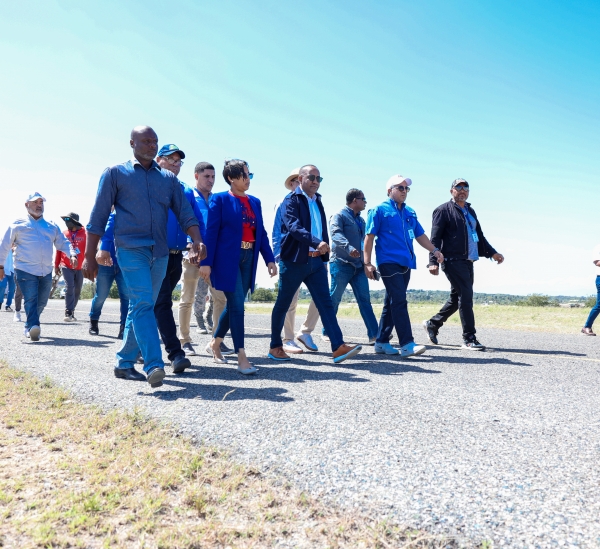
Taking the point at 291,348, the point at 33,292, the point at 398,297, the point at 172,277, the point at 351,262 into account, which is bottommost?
the point at 291,348

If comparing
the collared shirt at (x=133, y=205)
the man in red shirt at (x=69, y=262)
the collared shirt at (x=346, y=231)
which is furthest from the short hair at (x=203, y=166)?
the man in red shirt at (x=69, y=262)

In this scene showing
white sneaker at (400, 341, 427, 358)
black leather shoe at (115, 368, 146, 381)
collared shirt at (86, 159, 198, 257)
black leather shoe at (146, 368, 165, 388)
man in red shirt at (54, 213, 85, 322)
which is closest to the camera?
black leather shoe at (146, 368, 165, 388)

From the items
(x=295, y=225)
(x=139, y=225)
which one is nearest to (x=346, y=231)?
(x=295, y=225)

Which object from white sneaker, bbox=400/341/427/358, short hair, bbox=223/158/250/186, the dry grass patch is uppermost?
short hair, bbox=223/158/250/186

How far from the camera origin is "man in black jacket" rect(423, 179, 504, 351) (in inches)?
297

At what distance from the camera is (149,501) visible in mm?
2197

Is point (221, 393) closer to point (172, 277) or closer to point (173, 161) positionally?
point (172, 277)

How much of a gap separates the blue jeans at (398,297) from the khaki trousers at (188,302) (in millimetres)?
2052

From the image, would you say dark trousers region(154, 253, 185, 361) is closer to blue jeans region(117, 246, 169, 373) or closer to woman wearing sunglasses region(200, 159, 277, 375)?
woman wearing sunglasses region(200, 159, 277, 375)

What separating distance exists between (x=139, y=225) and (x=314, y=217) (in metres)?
2.24

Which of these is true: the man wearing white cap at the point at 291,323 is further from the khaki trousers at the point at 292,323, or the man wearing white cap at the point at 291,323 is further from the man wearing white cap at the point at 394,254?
the man wearing white cap at the point at 394,254

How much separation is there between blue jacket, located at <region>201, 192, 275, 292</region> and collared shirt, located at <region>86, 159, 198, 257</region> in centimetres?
71

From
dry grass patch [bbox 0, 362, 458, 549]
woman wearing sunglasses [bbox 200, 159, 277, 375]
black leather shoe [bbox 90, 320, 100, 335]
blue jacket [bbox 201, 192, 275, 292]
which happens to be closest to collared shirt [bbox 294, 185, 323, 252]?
woman wearing sunglasses [bbox 200, 159, 277, 375]

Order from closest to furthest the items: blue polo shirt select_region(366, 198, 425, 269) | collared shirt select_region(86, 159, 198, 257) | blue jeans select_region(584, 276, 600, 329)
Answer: collared shirt select_region(86, 159, 198, 257)
blue polo shirt select_region(366, 198, 425, 269)
blue jeans select_region(584, 276, 600, 329)
